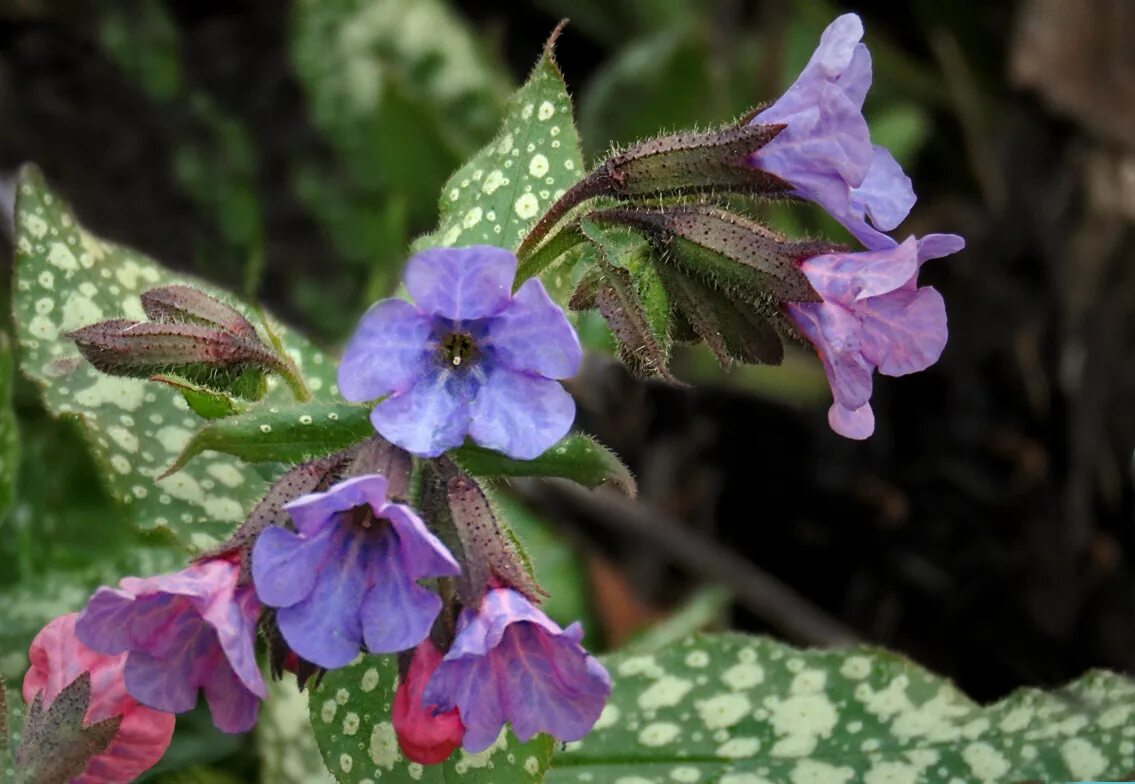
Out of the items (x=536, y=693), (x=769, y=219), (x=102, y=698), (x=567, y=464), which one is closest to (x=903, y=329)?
(x=567, y=464)

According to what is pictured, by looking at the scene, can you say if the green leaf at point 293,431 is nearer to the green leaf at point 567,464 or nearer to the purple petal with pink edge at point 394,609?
the green leaf at point 567,464

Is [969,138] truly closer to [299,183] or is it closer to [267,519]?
[299,183]

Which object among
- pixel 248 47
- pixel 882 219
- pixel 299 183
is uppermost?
pixel 882 219

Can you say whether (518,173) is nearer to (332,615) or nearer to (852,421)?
(852,421)

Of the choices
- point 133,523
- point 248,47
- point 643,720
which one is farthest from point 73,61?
point 643,720

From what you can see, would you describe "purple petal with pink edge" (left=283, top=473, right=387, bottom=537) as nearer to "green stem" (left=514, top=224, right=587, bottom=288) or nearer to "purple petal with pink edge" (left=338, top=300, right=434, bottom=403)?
"purple petal with pink edge" (left=338, top=300, right=434, bottom=403)
